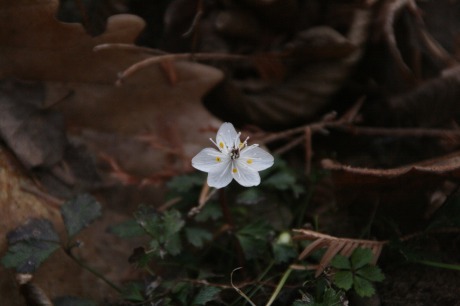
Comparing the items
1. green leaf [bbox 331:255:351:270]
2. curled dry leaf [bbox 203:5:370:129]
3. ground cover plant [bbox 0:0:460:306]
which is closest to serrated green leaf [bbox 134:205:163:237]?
ground cover plant [bbox 0:0:460:306]

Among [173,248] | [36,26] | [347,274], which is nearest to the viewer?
[347,274]

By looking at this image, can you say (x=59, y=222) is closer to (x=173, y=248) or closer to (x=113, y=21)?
(x=173, y=248)

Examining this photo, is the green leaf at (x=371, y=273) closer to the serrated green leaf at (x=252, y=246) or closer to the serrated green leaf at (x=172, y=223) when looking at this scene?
the serrated green leaf at (x=252, y=246)

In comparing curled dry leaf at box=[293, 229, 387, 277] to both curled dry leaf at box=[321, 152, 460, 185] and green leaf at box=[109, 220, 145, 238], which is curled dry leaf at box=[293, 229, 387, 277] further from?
green leaf at box=[109, 220, 145, 238]

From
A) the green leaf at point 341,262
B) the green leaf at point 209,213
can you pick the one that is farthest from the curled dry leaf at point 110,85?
the green leaf at point 341,262

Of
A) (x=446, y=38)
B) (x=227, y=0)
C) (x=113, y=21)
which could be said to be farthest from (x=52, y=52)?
(x=446, y=38)

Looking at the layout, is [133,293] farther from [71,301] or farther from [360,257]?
[360,257]

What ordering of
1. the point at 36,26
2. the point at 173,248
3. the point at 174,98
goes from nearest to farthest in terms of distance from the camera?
1. the point at 173,248
2. the point at 36,26
3. the point at 174,98
